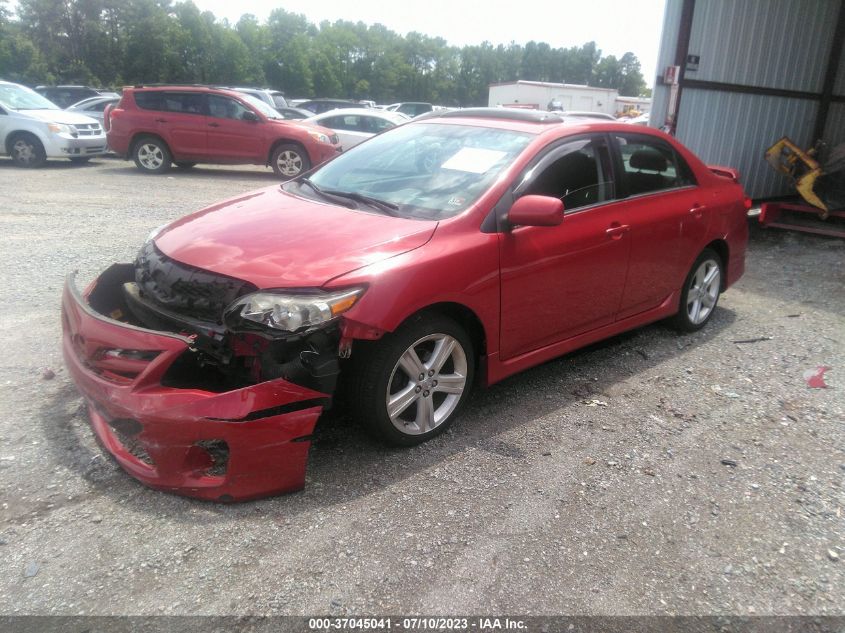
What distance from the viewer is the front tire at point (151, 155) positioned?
13.2 m

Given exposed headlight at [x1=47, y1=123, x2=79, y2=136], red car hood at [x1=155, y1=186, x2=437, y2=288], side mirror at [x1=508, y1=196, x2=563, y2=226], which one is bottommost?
exposed headlight at [x1=47, y1=123, x2=79, y2=136]

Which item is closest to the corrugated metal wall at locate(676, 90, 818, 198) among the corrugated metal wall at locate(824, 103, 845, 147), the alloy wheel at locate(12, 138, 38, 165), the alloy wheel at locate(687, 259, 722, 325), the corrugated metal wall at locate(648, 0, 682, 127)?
the corrugated metal wall at locate(824, 103, 845, 147)

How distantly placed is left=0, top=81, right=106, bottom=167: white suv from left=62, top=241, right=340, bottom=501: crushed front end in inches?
479

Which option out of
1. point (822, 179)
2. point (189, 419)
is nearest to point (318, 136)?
point (822, 179)

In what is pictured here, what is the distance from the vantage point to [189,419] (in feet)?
8.95

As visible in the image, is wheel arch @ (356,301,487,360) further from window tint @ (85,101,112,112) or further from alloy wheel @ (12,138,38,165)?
window tint @ (85,101,112,112)

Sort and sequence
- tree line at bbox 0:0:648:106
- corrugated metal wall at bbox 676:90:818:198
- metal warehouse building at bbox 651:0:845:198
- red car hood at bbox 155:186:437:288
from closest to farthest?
red car hood at bbox 155:186:437:288 → metal warehouse building at bbox 651:0:845:198 → corrugated metal wall at bbox 676:90:818:198 → tree line at bbox 0:0:648:106

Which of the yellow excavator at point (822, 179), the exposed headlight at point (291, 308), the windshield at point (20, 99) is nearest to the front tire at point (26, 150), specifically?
the windshield at point (20, 99)

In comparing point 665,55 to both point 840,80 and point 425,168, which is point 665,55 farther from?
point 425,168

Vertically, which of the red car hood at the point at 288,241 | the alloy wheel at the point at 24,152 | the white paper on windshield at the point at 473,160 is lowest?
the alloy wheel at the point at 24,152

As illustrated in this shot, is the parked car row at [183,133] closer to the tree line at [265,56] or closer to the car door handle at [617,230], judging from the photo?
the car door handle at [617,230]

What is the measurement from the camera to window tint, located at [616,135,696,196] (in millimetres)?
4480

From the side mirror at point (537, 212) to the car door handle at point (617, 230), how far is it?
79 centimetres

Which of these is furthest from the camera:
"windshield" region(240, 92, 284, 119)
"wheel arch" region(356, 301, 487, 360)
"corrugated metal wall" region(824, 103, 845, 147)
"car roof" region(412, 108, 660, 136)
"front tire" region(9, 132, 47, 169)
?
"front tire" region(9, 132, 47, 169)
